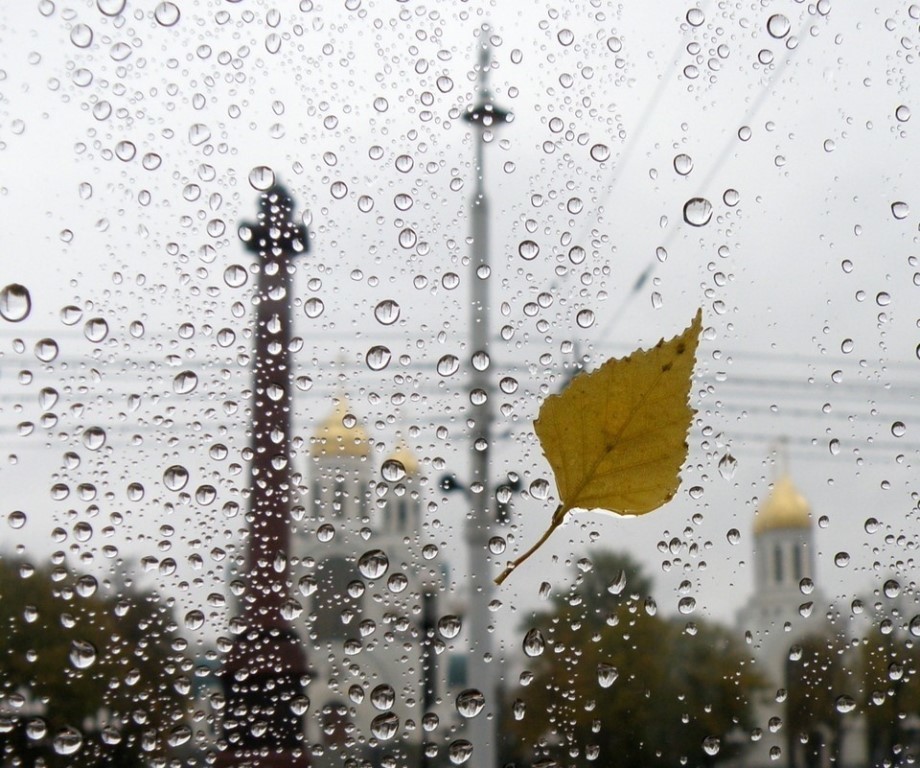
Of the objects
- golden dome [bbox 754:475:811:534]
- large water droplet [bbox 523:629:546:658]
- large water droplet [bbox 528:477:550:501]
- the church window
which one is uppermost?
large water droplet [bbox 528:477:550:501]

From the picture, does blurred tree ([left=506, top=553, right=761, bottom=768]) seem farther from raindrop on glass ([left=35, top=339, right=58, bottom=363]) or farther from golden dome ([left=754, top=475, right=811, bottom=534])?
raindrop on glass ([left=35, top=339, right=58, bottom=363])

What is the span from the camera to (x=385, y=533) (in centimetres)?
29

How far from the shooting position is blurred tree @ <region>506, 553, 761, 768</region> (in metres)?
0.30

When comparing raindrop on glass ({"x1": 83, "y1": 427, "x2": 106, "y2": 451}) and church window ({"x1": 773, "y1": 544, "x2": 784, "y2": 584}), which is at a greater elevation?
raindrop on glass ({"x1": 83, "y1": 427, "x2": 106, "y2": 451})

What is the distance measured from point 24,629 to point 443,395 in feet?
0.52

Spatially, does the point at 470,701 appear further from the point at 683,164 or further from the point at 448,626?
the point at 683,164

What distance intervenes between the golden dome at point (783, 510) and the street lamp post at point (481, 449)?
104 millimetres

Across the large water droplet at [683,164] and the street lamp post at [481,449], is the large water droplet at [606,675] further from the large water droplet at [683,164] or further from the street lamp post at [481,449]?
the large water droplet at [683,164]

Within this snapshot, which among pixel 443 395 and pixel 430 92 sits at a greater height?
pixel 430 92

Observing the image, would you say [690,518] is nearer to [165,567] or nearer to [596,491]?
[596,491]

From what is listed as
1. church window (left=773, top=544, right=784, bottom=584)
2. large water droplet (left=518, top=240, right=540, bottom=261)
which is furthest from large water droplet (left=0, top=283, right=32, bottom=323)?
church window (left=773, top=544, right=784, bottom=584)

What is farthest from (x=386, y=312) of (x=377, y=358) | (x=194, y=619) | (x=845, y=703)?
(x=845, y=703)

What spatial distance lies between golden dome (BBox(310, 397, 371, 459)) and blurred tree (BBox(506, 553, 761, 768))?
0.28 ft

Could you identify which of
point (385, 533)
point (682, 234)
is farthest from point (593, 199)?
point (385, 533)
